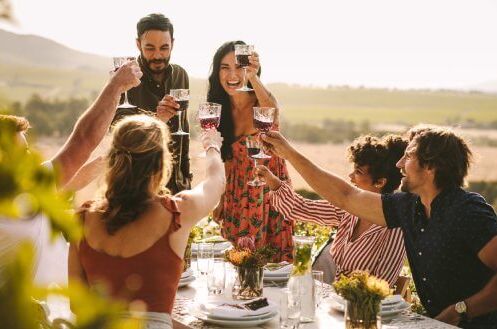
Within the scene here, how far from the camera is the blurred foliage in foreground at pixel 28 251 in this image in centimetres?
24

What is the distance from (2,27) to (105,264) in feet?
5.49

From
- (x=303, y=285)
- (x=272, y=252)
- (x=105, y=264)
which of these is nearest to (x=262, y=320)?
(x=303, y=285)

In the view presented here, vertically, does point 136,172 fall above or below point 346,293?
above

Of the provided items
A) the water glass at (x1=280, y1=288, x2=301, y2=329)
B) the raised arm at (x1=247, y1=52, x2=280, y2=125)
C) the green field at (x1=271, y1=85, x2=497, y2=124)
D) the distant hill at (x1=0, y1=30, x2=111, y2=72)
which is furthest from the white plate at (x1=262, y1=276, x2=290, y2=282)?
the green field at (x1=271, y1=85, x2=497, y2=124)

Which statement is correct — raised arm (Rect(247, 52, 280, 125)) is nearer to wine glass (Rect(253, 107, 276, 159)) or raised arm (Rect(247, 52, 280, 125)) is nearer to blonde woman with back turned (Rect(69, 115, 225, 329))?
wine glass (Rect(253, 107, 276, 159))

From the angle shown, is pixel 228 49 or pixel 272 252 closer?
pixel 272 252

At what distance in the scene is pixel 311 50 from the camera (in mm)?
39250

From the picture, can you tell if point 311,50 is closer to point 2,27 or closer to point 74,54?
point 74,54

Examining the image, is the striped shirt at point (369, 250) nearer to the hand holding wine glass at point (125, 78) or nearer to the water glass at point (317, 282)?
the water glass at point (317, 282)

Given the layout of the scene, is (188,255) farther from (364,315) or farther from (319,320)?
(364,315)

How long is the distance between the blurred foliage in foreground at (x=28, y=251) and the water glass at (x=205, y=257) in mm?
2145

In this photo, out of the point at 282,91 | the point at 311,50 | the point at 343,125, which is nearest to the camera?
the point at 282,91

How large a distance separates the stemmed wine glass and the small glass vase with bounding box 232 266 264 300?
0.73 metres

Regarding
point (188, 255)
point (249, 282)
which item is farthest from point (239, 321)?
point (188, 255)
